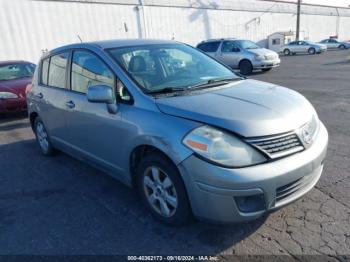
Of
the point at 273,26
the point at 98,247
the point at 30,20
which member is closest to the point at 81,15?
the point at 30,20

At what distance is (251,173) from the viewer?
A: 7.68ft

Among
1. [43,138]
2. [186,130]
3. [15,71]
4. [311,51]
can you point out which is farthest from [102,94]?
[311,51]

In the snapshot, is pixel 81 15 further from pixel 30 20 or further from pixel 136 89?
pixel 136 89

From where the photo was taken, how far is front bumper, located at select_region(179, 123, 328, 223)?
2334 millimetres

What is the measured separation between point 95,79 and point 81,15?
1893 centimetres

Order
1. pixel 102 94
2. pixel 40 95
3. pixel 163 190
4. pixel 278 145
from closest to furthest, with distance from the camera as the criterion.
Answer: pixel 278 145 < pixel 163 190 < pixel 102 94 < pixel 40 95

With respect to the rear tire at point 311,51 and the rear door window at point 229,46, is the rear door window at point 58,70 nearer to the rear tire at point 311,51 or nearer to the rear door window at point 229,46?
the rear door window at point 229,46

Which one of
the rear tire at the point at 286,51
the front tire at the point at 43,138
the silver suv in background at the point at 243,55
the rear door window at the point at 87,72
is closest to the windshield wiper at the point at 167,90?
the rear door window at the point at 87,72

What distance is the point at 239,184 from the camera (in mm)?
2322

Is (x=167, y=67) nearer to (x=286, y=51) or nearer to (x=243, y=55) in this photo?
(x=243, y=55)

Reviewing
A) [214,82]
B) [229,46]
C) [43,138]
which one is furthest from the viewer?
[229,46]

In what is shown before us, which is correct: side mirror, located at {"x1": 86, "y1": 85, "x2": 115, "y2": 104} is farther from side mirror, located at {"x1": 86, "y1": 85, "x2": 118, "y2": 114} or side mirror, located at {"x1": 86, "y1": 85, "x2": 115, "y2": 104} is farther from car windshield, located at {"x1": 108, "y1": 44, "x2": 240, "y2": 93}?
car windshield, located at {"x1": 108, "y1": 44, "x2": 240, "y2": 93}

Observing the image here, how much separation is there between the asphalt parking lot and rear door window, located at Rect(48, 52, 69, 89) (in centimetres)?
125

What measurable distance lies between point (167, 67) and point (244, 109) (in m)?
1.28
